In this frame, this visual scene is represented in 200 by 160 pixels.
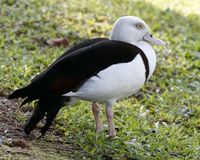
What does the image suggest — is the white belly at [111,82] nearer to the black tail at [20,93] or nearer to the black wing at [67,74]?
the black wing at [67,74]

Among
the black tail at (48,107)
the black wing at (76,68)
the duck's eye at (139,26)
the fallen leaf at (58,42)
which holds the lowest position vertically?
the fallen leaf at (58,42)

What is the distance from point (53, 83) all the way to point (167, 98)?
240 cm

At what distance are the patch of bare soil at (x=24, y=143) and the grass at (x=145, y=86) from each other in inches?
3.8

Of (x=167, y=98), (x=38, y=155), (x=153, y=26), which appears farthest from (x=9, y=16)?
(x=38, y=155)

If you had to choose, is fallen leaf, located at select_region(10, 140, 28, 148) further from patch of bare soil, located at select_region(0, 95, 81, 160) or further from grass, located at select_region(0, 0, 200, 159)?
grass, located at select_region(0, 0, 200, 159)

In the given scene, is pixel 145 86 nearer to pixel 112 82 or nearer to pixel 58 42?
pixel 58 42

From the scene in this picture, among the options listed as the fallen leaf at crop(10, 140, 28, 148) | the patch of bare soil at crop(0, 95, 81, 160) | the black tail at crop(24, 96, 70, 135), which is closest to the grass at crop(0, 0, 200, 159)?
the patch of bare soil at crop(0, 95, 81, 160)

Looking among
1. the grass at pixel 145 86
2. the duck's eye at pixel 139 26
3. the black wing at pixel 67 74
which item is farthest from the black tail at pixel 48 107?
the duck's eye at pixel 139 26

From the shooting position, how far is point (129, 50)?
458cm

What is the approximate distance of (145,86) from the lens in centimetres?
701

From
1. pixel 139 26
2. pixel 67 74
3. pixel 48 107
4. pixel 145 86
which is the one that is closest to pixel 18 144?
pixel 48 107

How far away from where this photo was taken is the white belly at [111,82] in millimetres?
4461

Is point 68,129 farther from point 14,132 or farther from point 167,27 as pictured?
point 167,27

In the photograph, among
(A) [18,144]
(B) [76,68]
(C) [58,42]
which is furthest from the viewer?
(C) [58,42]
